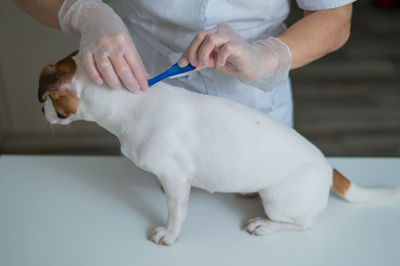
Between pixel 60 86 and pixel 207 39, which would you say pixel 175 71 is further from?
pixel 60 86

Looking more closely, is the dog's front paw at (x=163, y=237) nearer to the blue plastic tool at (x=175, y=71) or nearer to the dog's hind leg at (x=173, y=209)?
the dog's hind leg at (x=173, y=209)

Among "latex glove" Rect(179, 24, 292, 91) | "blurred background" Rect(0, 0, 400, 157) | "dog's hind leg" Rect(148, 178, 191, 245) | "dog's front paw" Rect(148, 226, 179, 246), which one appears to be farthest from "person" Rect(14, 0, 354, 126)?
"blurred background" Rect(0, 0, 400, 157)

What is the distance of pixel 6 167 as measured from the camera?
1.22m

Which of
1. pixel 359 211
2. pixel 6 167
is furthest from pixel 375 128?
pixel 6 167

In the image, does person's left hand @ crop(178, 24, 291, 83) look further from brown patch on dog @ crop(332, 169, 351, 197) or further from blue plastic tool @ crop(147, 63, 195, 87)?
brown patch on dog @ crop(332, 169, 351, 197)

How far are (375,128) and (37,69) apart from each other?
1.90 m

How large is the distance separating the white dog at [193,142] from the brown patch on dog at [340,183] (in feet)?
0.25

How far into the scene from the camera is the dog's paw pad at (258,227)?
98 cm

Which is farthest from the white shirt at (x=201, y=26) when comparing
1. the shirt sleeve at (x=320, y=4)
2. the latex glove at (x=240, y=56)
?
the latex glove at (x=240, y=56)

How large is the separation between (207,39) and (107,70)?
0.20 metres

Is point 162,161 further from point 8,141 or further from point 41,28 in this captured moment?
point 8,141

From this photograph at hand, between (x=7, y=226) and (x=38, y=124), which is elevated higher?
(x=7, y=226)

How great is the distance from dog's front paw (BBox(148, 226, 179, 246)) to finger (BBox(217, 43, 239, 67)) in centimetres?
39

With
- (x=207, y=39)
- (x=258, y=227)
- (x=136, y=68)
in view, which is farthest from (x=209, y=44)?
(x=258, y=227)
